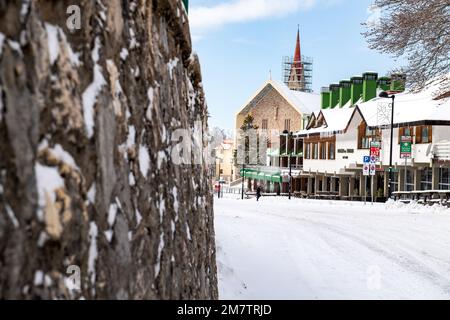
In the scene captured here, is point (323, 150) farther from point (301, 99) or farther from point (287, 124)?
point (301, 99)

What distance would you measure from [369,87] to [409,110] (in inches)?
506

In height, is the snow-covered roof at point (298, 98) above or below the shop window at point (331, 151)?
above

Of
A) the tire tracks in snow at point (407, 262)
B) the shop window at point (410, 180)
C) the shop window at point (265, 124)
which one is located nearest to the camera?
the tire tracks in snow at point (407, 262)

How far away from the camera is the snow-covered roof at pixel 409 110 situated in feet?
102

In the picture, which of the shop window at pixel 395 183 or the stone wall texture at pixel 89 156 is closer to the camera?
the stone wall texture at pixel 89 156

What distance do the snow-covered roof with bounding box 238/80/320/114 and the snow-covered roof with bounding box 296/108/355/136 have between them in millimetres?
16069

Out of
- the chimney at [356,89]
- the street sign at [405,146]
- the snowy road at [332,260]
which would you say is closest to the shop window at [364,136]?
the chimney at [356,89]

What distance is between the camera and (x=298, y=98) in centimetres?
6869

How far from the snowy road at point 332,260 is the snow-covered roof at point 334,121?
29033 millimetres

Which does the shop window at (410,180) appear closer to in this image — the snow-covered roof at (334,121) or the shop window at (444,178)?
the shop window at (444,178)

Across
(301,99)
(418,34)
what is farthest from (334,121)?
(418,34)
